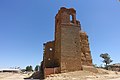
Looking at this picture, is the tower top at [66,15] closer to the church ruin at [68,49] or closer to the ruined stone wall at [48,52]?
the church ruin at [68,49]

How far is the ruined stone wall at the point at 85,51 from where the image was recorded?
35.8 meters

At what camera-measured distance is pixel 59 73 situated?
30781 millimetres

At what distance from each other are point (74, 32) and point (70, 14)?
3881 millimetres

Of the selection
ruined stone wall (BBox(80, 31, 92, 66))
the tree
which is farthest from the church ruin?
the tree

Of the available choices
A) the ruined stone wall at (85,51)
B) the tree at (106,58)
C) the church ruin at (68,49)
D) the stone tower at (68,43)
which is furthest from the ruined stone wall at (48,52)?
the tree at (106,58)

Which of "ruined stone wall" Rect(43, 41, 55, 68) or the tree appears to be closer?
"ruined stone wall" Rect(43, 41, 55, 68)

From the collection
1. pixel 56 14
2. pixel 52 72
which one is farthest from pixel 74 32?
pixel 52 72

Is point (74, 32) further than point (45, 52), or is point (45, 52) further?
point (45, 52)

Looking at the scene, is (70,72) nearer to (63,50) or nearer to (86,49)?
(63,50)

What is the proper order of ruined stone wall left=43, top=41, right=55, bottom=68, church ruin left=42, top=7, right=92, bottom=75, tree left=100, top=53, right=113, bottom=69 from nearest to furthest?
church ruin left=42, top=7, right=92, bottom=75, ruined stone wall left=43, top=41, right=55, bottom=68, tree left=100, top=53, right=113, bottom=69

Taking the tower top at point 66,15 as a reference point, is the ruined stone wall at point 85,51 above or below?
below

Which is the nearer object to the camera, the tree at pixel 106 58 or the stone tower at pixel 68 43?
the stone tower at pixel 68 43

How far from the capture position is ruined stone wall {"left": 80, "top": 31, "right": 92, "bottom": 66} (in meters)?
35.8

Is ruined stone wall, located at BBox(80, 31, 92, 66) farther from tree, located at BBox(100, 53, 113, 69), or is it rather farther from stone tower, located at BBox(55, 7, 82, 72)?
tree, located at BBox(100, 53, 113, 69)
